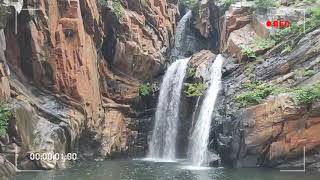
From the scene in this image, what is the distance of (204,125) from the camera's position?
23.6 meters

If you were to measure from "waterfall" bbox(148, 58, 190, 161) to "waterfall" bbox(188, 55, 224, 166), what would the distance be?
7.23 feet

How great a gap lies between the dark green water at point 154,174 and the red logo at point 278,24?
9489 mm

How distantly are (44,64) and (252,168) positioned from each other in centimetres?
1069

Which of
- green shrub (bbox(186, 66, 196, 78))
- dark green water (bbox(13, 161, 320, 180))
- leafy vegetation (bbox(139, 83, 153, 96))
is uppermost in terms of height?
green shrub (bbox(186, 66, 196, 78))

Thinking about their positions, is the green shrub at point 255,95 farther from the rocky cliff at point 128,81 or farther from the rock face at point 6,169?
the rock face at point 6,169

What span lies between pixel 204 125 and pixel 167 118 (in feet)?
14.5

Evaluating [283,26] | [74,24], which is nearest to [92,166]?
[74,24]

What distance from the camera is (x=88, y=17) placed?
81.1 feet

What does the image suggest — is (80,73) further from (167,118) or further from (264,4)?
(264,4)

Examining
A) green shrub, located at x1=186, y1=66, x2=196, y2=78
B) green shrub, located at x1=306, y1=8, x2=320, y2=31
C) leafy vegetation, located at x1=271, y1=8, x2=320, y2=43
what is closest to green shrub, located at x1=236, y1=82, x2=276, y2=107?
leafy vegetation, located at x1=271, y1=8, x2=320, y2=43

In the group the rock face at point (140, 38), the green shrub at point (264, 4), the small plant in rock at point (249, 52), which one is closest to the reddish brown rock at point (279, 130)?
the small plant in rock at point (249, 52)

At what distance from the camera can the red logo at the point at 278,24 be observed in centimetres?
2534

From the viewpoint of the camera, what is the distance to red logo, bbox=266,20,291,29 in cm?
2534

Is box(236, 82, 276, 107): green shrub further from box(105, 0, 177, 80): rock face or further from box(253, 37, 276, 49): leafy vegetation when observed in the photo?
box(105, 0, 177, 80): rock face
